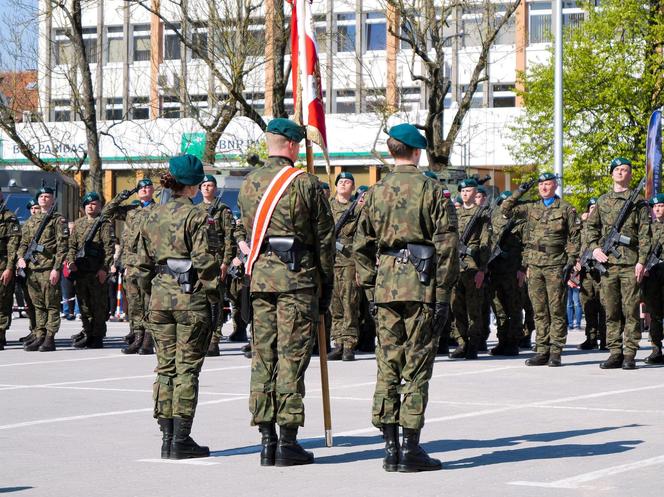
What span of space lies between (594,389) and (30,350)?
8299 mm

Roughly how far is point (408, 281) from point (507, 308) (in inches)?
360

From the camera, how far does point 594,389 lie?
1274cm

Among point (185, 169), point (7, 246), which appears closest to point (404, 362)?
point (185, 169)

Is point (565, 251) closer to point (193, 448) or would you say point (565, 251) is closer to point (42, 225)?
point (42, 225)

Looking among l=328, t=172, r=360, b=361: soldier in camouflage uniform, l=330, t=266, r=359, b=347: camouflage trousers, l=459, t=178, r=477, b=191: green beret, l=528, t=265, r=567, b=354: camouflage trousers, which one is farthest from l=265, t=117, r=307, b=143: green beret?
l=459, t=178, r=477, b=191: green beret

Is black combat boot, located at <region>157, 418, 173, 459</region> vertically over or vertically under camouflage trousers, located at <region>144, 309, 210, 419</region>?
under

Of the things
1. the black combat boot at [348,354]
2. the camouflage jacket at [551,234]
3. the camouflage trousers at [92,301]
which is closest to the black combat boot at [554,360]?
the camouflage jacket at [551,234]

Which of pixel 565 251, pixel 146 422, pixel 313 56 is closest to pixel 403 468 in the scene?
pixel 146 422

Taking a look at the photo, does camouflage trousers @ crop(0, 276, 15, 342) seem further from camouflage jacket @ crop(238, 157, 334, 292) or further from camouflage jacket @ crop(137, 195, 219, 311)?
camouflage jacket @ crop(238, 157, 334, 292)

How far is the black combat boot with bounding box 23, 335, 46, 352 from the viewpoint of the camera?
59.3 feet

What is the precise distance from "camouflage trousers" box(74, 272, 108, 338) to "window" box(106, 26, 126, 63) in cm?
4616

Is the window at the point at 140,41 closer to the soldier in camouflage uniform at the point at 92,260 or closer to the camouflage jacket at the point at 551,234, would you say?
the soldier in camouflage uniform at the point at 92,260

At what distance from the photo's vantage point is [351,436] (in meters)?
9.55

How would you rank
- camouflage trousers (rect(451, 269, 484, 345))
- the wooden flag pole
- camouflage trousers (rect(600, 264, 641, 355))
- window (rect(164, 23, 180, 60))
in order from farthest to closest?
window (rect(164, 23, 180, 60)) → camouflage trousers (rect(451, 269, 484, 345)) → camouflage trousers (rect(600, 264, 641, 355)) → the wooden flag pole
